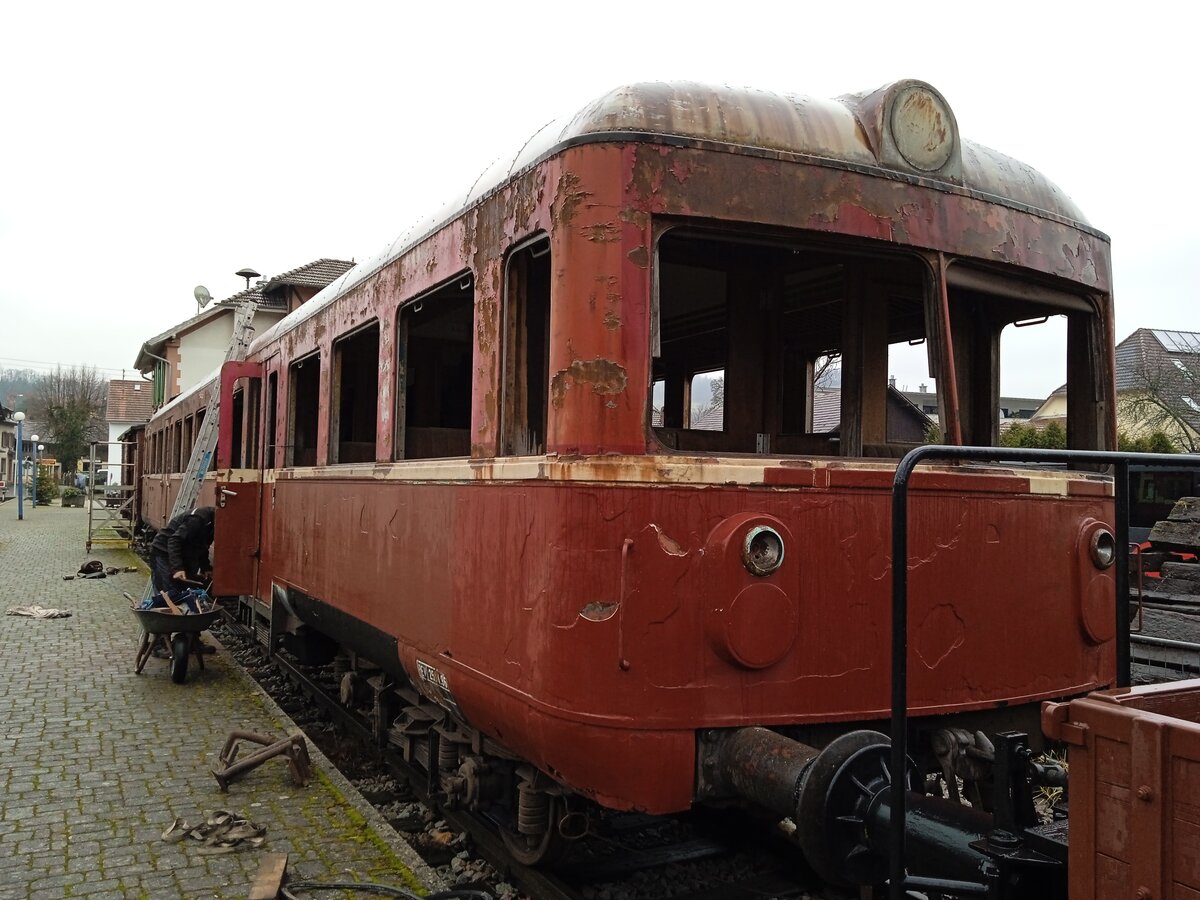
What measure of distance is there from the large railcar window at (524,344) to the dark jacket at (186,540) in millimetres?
6220

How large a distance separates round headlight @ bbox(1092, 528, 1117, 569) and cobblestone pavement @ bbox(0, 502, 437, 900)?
3.05 meters

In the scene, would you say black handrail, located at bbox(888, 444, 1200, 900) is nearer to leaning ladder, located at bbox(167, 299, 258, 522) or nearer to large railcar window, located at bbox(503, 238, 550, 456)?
large railcar window, located at bbox(503, 238, 550, 456)

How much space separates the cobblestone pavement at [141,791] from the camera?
4359 mm

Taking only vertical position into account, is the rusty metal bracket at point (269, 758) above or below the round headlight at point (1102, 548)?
below

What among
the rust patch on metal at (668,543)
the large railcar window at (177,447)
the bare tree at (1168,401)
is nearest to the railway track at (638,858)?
the rust patch on metal at (668,543)

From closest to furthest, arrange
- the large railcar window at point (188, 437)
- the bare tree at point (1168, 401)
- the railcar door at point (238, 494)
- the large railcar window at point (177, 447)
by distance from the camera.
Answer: the railcar door at point (238, 494), the large railcar window at point (188, 437), the large railcar window at point (177, 447), the bare tree at point (1168, 401)

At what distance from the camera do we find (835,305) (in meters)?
4.62

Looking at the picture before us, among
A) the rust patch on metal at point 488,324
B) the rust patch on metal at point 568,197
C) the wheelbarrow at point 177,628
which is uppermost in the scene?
the rust patch on metal at point 568,197

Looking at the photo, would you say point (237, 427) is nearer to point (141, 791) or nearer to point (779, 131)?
point (141, 791)

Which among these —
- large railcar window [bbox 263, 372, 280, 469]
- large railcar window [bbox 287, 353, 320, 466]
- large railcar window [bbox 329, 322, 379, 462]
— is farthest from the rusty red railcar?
large railcar window [bbox 263, 372, 280, 469]

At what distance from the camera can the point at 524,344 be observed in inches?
159

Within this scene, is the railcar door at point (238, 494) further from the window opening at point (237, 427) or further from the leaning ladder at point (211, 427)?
the leaning ladder at point (211, 427)

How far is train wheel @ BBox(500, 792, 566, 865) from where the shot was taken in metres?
4.03

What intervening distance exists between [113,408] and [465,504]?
6030cm
